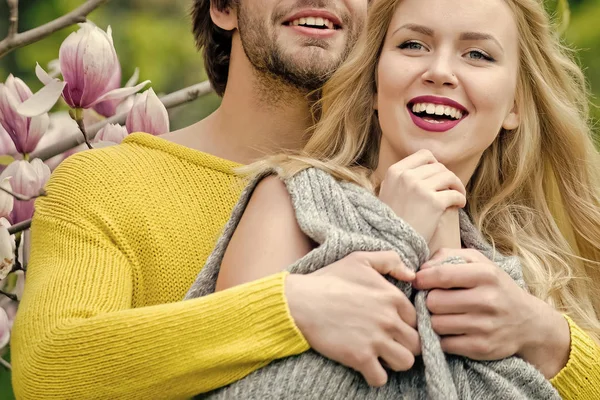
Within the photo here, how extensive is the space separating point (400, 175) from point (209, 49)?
0.99m

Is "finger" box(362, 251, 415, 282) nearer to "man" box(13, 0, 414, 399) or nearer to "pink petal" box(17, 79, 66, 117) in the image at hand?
"man" box(13, 0, 414, 399)

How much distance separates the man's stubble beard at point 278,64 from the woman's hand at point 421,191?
0.58 meters

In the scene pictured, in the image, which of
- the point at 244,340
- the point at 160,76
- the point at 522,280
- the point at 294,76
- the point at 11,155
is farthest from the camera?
the point at 160,76

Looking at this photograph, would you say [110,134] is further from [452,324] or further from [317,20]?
[452,324]

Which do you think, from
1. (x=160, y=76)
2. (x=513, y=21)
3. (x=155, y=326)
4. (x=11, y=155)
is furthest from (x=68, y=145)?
(x=160, y=76)

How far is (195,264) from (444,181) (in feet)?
1.74

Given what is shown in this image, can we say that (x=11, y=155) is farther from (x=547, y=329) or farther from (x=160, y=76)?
(x=160, y=76)

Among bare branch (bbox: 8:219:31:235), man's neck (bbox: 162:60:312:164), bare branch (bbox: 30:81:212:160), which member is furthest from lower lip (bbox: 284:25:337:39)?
bare branch (bbox: 8:219:31:235)

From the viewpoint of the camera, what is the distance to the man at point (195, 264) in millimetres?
1565

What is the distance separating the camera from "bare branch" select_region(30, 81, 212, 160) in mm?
1986

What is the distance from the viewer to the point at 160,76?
3.18 metres

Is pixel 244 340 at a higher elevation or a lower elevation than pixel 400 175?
lower

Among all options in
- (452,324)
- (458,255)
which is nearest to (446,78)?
(458,255)

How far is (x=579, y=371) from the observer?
172 centimetres
